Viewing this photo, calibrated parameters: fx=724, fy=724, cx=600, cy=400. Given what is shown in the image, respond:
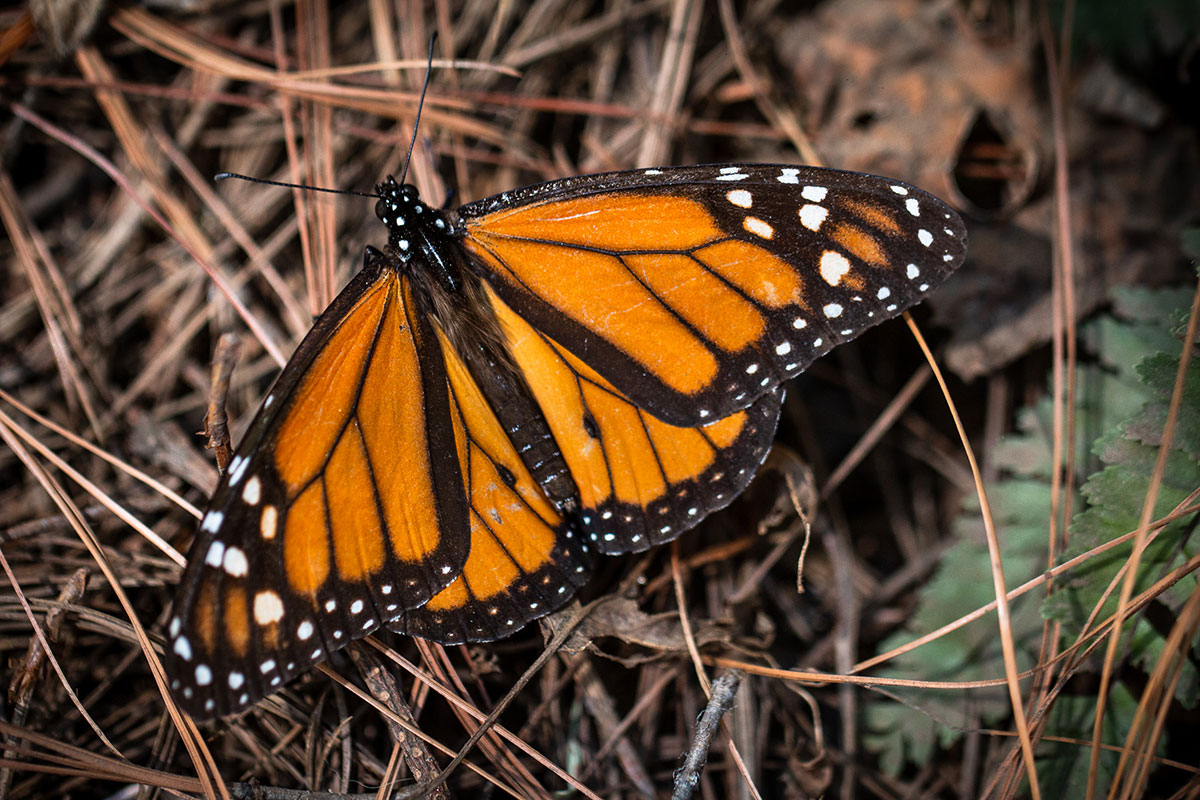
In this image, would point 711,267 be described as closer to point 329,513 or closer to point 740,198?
point 740,198

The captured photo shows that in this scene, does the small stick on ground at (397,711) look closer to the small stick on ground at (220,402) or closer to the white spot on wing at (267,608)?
the white spot on wing at (267,608)

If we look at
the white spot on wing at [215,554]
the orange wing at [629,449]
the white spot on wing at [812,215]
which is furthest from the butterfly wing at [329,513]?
the white spot on wing at [812,215]

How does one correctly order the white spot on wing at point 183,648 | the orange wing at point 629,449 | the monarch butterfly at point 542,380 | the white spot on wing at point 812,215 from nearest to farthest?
the white spot on wing at point 183,648
the monarch butterfly at point 542,380
the white spot on wing at point 812,215
the orange wing at point 629,449

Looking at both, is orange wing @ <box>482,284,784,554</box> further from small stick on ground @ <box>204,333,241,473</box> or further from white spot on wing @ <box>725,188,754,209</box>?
small stick on ground @ <box>204,333,241,473</box>

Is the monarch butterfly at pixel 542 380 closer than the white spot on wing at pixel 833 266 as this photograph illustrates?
Yes

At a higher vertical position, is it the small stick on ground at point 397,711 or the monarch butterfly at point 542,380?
the monarch butterfly at point 542,380

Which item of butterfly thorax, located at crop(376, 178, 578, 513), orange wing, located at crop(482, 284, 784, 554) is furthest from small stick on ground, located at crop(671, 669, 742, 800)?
butterfly thorax, located at crop(376, 178, 578, 513)

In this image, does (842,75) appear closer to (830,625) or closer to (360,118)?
(360,118)

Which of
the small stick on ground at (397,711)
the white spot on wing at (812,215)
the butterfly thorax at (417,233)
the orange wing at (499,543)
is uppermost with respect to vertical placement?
the butterfly thorax at (417,233)

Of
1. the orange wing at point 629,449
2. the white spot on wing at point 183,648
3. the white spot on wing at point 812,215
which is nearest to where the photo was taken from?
the white spot on wing at point 183,648
